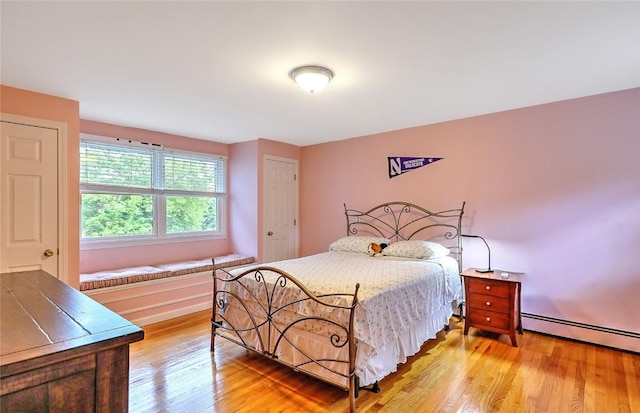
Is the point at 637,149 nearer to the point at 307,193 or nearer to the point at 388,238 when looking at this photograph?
the point at 388,238

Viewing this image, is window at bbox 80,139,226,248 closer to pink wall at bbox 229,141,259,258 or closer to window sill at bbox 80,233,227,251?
window sill at bbox 80,233,227,251

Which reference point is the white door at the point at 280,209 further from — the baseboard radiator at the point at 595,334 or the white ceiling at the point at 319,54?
the baseboard radiator at the point at 595,334

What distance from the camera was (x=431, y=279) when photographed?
293 centimetres

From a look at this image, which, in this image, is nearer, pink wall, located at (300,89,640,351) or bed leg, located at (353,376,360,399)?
bed leg, located at (353,376,360,399)

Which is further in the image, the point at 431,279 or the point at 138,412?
the point at 431,279

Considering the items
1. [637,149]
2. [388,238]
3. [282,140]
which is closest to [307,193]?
[282,140]

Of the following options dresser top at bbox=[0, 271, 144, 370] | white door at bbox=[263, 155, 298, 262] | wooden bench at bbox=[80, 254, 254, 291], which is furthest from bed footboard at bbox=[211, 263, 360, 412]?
white door at bbox=[263, 155, 298, 262]

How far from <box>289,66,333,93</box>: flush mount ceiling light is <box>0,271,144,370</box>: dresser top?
6.33 ft

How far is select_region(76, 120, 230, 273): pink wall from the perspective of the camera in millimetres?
3762

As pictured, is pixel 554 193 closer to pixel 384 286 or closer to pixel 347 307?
pixel 384 286

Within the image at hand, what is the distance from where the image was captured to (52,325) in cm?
100

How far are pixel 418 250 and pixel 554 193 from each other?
144 centimetres

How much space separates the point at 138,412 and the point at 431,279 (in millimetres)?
2477

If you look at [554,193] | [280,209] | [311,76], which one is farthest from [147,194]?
[554,193]
